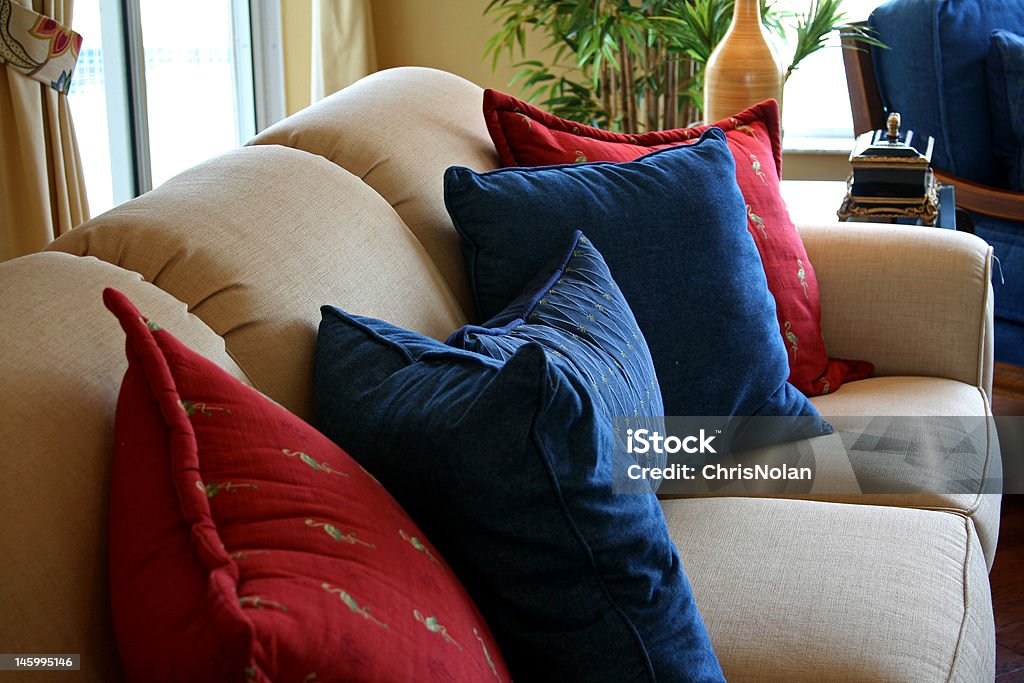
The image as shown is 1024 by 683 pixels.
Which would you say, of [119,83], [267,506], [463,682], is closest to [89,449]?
[267,506]

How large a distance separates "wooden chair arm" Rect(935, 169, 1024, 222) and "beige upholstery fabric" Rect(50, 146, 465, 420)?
160cm

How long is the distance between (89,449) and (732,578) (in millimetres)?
663

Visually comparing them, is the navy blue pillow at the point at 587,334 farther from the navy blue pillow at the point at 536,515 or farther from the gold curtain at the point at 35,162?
the gold curtain at the point at 35,162

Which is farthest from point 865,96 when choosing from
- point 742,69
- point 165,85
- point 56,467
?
point 56,467

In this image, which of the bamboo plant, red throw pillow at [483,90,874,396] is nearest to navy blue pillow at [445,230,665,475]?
red throw pillow at [483,90,874,396]

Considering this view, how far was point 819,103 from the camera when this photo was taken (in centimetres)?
369

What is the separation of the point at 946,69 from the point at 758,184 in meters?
1.08

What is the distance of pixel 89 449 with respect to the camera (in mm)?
696

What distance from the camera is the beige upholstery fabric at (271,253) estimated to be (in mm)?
934

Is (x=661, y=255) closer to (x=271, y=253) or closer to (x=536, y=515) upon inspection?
(x=271, y=253)

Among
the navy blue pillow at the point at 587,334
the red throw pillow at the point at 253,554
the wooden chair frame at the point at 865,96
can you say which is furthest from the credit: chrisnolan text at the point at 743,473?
the wooden chair frame at the point at 865,96

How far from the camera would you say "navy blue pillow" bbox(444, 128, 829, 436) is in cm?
128

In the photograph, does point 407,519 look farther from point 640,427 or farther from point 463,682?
point 640,427

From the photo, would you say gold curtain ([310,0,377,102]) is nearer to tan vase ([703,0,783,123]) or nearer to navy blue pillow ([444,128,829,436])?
tan vase ([703,0,783,123])
